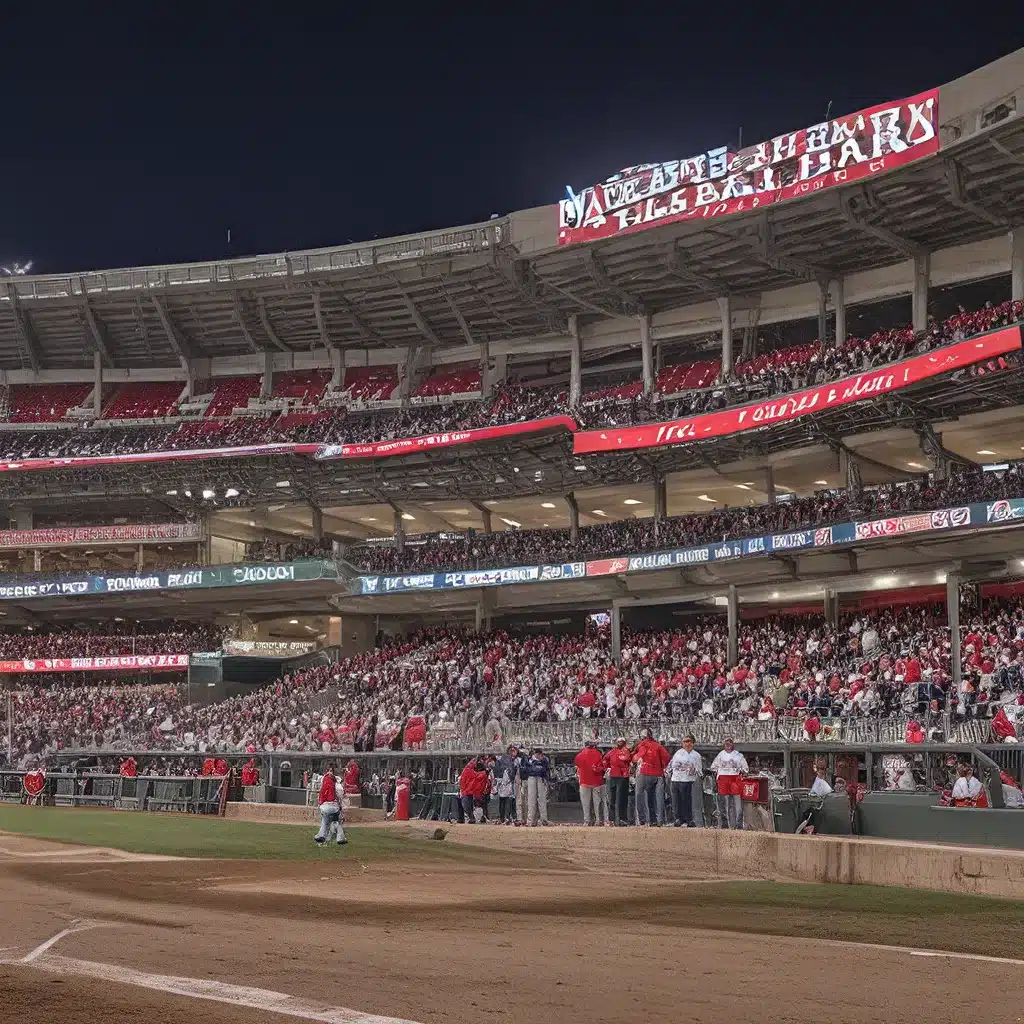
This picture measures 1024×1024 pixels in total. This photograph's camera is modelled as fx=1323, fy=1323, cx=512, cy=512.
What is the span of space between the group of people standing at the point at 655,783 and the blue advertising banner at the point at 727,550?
14026 millimetres

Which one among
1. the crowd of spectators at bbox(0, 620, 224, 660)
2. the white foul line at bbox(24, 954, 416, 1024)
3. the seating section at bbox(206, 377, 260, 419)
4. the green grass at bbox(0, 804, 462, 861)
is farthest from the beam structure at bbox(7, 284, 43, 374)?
the white foul line at bbox(24, 954, 416, 1024)

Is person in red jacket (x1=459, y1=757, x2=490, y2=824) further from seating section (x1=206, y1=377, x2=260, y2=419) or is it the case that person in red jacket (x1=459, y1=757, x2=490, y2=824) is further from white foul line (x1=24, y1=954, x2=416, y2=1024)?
seating section (x1=206, y1=377, x2=260, y2=419)

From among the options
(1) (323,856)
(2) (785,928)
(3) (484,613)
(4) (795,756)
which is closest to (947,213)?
(4) (795,756)

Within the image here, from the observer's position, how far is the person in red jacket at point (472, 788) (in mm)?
26219

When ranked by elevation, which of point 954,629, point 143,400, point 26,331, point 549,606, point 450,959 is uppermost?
point 26,331

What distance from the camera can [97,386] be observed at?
60.6m

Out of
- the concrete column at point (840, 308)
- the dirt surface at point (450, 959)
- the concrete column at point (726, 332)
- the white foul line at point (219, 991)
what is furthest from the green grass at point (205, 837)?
the concrete column at point (840, 308)

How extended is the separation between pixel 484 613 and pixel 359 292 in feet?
44.9

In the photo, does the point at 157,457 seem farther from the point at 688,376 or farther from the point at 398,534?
the point at 688,376

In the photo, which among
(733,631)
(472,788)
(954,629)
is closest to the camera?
(472,788)

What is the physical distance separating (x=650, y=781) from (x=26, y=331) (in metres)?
45.9

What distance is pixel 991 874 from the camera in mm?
14453

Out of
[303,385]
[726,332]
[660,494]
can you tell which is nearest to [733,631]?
[660,494]

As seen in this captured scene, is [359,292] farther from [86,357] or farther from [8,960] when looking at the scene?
[8,960]
